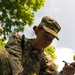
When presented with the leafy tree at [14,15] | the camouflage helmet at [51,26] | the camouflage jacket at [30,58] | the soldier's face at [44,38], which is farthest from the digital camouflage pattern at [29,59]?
the leafy tree at [14,15]

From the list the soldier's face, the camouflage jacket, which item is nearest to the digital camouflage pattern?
the camouflage jacket

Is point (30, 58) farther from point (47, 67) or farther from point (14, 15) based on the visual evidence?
point (14, 15)

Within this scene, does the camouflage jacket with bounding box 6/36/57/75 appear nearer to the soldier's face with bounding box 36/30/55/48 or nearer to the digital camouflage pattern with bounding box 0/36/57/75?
the digital camouflage pattern with bounding box 0/36/57/75

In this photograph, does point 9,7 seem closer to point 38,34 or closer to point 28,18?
point 28,18

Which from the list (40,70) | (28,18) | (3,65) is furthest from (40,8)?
(3,65)

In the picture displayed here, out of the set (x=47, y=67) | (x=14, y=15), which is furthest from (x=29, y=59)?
(x=14, y=15)

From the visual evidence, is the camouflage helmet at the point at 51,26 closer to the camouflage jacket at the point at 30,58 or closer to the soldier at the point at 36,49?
the soldier at the point at 36,49

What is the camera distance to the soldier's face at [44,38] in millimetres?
3732

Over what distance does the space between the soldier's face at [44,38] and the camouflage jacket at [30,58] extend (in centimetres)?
20

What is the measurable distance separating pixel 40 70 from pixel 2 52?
1520 mm

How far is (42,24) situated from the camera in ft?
12.9

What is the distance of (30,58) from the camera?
4059 millimetres

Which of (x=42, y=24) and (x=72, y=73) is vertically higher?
(x=42, y=24)

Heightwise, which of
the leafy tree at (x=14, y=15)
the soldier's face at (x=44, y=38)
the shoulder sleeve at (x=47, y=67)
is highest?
the leafy tree at (x=14, y=15)
